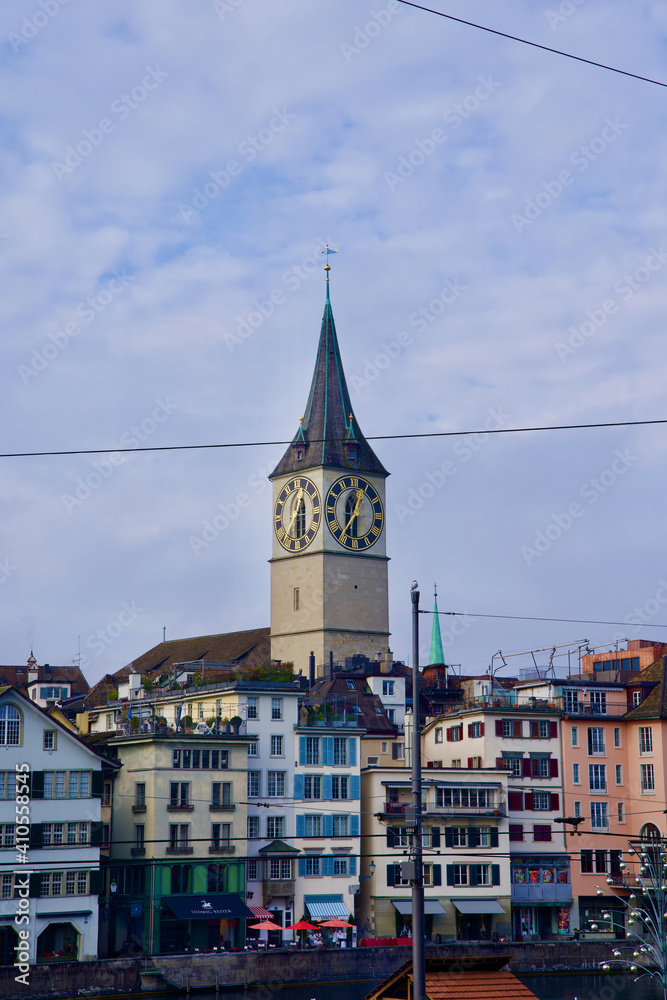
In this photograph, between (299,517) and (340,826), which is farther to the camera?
(299,517)

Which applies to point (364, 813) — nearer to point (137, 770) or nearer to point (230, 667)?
point (137, 770)

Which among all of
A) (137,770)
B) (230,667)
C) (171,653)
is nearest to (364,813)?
(137,770)

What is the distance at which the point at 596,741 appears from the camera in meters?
95.6

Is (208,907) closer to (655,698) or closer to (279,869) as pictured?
(279,869)

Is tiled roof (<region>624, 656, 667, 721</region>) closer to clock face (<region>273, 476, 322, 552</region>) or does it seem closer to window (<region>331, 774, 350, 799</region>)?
window (<region>331, 774, 350, 799</region>)

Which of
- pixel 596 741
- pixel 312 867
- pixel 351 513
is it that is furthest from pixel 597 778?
pixel 351 513

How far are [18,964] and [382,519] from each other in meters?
69.7

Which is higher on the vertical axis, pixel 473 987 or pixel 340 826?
pixel 340 826

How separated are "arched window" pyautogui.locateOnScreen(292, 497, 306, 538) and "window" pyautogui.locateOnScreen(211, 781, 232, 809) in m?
50.2

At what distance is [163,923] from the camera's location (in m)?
76.4

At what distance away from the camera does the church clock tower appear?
126062 mm

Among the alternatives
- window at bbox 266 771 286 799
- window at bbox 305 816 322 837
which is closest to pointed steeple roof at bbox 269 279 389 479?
window at bbox 266 771 286 799

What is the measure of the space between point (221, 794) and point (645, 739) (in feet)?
96.8

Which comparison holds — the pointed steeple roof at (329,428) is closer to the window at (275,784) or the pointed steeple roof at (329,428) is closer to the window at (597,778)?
the window at (597,778)
